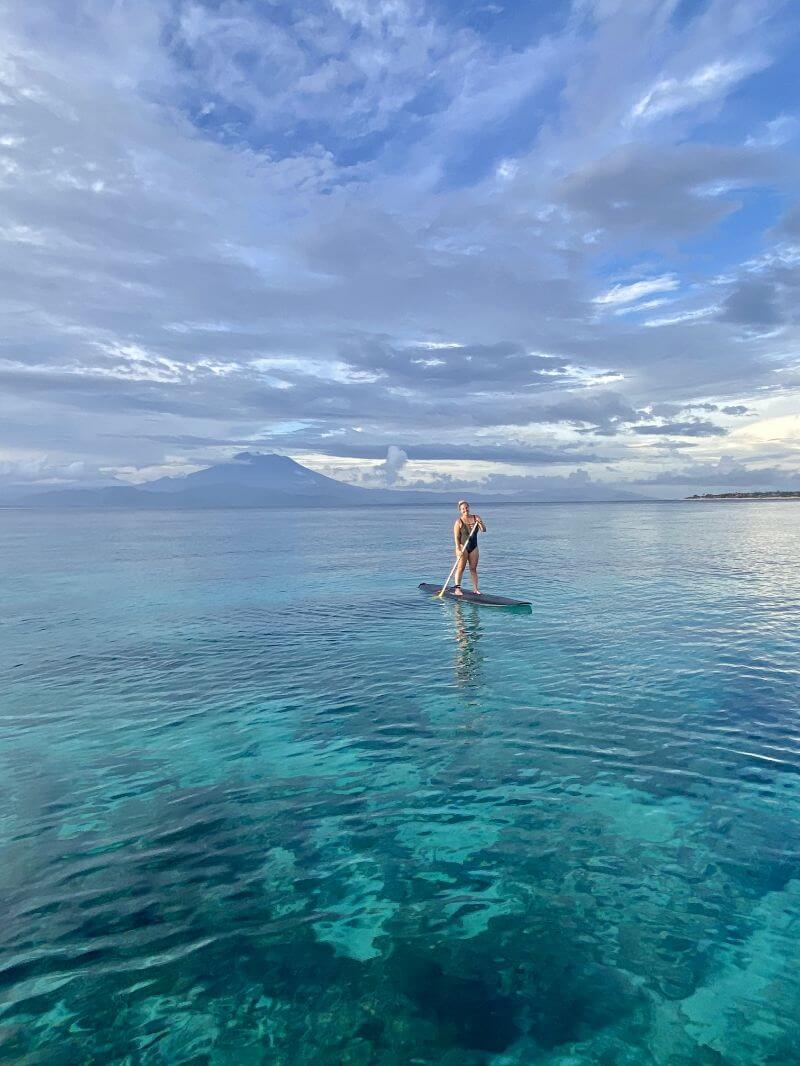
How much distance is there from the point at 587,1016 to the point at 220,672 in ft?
56.1

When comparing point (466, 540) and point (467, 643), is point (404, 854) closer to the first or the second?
point (467, 643)

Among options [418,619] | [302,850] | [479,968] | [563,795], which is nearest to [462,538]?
[418,619]

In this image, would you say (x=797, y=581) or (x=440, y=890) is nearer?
(x=440, y=890)

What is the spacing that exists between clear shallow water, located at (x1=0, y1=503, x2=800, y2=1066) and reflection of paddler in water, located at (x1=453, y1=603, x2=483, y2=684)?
0.92 ft

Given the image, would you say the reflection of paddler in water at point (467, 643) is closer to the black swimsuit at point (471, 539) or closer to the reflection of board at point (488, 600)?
the reflection of board at point (488, 600)

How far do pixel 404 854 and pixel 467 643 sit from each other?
15.2 metres

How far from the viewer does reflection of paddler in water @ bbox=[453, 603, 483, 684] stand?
68.4 feet

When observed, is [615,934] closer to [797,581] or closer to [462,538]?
[462,538]

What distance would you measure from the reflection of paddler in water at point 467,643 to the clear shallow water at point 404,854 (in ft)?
0.92

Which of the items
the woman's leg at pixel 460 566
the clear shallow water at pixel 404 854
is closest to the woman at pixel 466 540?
the woman's leg at pixel 460 566

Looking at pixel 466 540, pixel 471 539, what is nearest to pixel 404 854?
pixel 466 540

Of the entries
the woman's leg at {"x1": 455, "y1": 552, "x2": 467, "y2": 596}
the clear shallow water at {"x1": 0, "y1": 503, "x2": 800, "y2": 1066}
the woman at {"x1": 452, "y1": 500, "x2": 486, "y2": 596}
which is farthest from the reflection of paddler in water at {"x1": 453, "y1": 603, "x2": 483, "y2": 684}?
the woman at {"x1": 452, "y1": 500, "x2": 486, "y2": 596}

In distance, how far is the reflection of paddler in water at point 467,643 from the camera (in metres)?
20.8

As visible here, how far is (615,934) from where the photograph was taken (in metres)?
8.34
